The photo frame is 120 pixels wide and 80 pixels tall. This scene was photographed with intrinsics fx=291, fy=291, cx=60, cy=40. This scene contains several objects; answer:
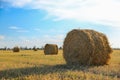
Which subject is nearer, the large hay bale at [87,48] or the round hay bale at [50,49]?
the large hay bale at [87,48]

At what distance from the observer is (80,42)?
18.5 metres

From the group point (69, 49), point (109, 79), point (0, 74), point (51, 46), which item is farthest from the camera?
point (51, 46)

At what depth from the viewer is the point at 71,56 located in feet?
61.6

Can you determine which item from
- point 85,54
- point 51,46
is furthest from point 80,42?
point 51,46

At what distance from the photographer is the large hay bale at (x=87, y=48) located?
699 inches

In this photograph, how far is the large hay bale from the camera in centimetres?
1777

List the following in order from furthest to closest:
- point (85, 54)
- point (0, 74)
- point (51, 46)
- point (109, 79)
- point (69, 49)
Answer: point (51, 46) < point (69, 49) < point (85, 54) < point (0, 74) < point (109, 79)

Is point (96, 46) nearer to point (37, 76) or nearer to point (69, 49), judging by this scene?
point (69, 49)

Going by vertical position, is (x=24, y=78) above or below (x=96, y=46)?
below

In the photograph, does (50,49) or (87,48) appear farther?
(50,49)

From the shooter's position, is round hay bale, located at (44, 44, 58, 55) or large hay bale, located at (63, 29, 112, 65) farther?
round hay bale, located at (44, 44, 58, 55)

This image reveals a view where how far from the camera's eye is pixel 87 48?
58.5 ft

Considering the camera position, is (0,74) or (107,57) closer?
(0,74)

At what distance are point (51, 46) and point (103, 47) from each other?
19195 mm
